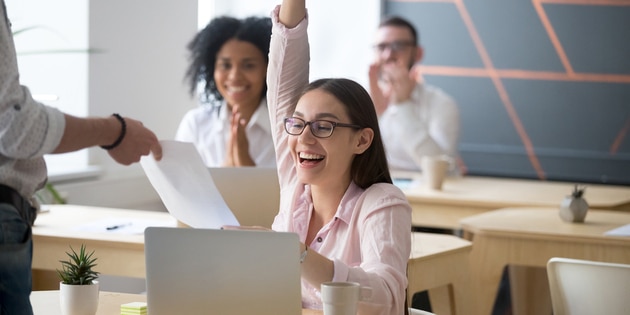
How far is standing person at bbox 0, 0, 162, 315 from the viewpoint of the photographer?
1.73m

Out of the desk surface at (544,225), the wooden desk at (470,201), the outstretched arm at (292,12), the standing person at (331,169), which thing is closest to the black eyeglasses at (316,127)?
the standing person at (331,169)

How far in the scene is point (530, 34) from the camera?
732cm

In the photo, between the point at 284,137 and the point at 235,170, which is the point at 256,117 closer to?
the point at 235,170

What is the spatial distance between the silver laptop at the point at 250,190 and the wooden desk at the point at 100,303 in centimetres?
91

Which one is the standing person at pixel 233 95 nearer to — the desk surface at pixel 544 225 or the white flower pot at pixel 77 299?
the desk surface at pixel 544 225

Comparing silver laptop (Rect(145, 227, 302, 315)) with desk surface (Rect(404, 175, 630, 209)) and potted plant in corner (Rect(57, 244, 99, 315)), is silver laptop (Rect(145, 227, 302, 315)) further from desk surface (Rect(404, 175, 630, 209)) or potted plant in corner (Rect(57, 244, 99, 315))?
desk surface (Rect(404, 175, 630, 209))

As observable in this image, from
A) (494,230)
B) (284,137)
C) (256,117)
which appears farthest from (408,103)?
(284,137)

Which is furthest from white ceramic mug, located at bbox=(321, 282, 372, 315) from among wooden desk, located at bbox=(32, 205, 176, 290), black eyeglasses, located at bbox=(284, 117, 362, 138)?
wooden desk, located at bbox=(32, 205, 176, 290)

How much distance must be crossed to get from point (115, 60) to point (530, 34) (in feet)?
11.1

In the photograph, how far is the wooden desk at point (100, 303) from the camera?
7.19ft

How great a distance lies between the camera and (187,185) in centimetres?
220

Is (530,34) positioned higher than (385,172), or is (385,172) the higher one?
(530,34)

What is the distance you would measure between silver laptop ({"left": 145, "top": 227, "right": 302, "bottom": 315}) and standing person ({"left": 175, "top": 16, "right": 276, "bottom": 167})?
247 cm

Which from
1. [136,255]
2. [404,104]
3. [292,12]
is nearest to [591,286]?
[292,12]
